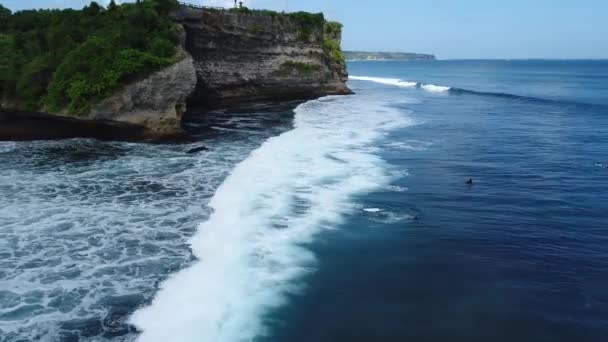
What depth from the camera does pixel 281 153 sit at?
2825 centimetres

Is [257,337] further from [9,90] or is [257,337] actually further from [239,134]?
[9,90]

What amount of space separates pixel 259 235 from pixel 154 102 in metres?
17.2

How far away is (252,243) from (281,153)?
41.2 ft

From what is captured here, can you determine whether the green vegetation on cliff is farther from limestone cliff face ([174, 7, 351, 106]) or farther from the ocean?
the ocean

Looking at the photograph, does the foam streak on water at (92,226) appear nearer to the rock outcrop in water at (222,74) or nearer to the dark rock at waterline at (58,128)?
the dark rock at waterline at (58,128)

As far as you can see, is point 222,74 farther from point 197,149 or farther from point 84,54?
point 197,149

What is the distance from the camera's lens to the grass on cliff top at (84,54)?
30.3 m

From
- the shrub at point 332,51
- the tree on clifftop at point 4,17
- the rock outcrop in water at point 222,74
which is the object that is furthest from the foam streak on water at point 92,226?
the shrub at point 332,51

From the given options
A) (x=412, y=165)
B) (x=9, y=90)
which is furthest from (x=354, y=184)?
(x=9, y=90)

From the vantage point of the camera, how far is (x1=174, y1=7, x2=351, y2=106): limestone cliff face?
45.1 metres

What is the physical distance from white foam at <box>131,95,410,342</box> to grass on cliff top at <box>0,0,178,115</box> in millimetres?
9287

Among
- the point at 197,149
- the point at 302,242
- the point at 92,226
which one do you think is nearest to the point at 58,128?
the point at 197,149

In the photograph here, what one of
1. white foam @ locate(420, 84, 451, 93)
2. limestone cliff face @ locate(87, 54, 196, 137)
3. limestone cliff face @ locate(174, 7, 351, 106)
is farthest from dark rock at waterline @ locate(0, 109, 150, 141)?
white foam @ locate(420, 84, 451, 93)

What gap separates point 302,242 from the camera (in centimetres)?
1623
